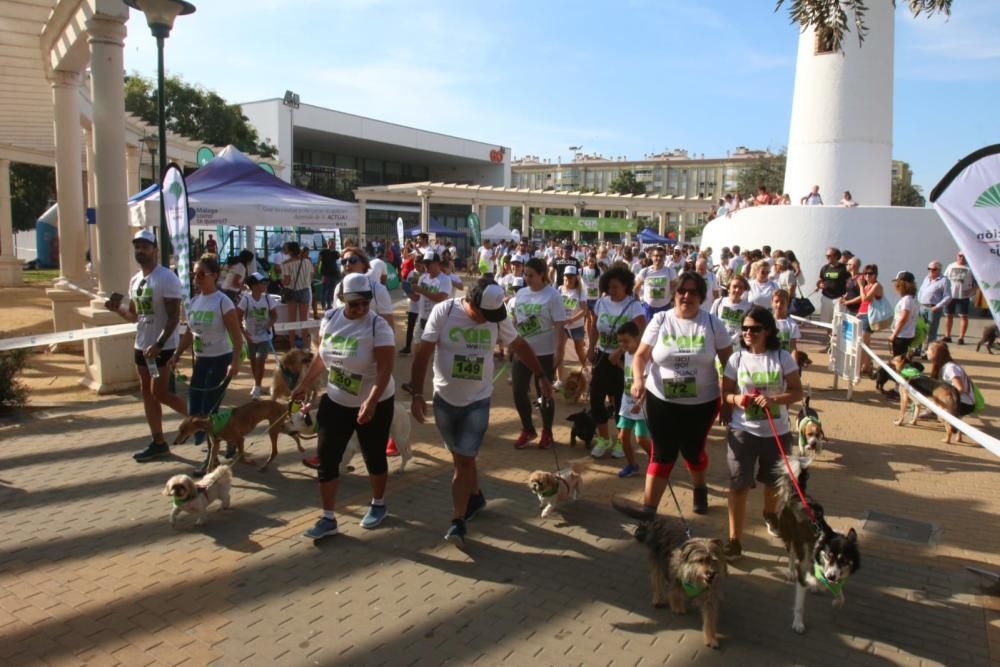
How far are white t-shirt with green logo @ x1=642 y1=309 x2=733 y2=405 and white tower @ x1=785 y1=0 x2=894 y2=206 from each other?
17374 mm

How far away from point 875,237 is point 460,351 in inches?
676

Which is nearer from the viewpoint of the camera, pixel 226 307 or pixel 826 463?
pixel 226 307

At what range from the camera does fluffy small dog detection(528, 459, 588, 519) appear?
16.8 ft

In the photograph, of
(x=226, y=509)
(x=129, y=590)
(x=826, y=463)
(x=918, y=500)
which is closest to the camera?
(x=129, y=590)

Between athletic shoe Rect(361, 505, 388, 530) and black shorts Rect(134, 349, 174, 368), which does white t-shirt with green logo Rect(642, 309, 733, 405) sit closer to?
athletic shoe Rect(361, 505, 388, 530)

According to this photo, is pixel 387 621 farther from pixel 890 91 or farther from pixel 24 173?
pixel 24 173

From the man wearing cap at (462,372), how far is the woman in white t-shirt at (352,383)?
0.25 m

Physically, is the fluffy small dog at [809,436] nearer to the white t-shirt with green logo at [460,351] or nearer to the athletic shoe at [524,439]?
the athletic shoe at [524,439]

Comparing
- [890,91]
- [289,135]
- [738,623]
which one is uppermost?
[289,135]

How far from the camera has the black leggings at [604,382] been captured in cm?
644

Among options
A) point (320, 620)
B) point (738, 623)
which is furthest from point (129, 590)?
point (738, 623)

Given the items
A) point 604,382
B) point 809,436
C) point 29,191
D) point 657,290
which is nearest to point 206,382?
point 604,382

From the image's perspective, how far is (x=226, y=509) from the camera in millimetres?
5367

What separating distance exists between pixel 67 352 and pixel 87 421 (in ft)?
15.6
